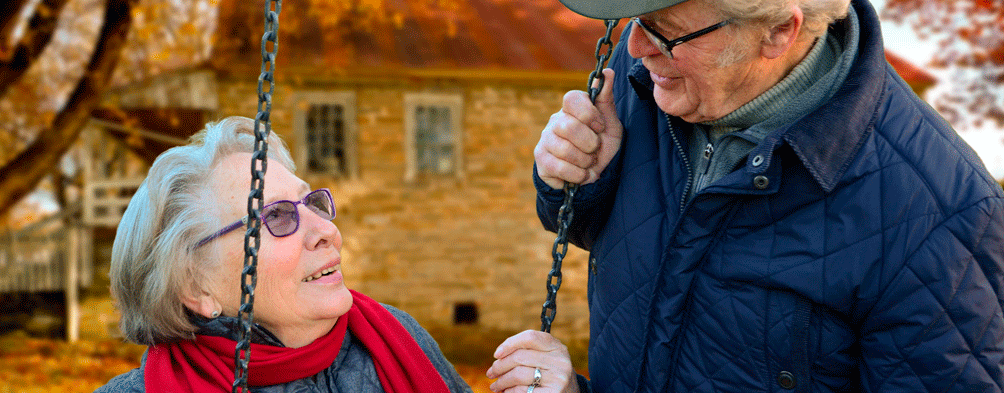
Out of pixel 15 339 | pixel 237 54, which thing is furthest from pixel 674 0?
pixel 15 339

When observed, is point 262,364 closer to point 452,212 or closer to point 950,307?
point 950,307

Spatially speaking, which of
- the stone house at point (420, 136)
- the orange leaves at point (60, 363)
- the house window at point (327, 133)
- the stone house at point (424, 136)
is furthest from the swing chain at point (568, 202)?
the house window at point (327, 133)

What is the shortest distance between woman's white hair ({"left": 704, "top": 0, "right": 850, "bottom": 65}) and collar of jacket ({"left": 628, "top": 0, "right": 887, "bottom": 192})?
124mm

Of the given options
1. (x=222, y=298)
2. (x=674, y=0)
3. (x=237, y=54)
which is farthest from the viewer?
(x=237, y=54)

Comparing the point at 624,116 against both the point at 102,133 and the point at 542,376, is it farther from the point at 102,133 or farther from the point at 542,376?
the point at 102,133

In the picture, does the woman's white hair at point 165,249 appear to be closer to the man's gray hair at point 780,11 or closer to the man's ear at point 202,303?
the man's ear at point 202,303

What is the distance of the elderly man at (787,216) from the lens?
1.55m

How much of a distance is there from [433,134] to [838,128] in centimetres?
1007

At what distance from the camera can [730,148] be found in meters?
1.82

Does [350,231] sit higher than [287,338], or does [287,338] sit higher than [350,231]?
[287,338]

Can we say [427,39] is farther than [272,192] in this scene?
Yes

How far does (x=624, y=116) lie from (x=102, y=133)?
13333 mm

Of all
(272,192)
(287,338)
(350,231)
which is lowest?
(350,231)

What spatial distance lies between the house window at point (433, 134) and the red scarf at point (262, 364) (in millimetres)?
9155
